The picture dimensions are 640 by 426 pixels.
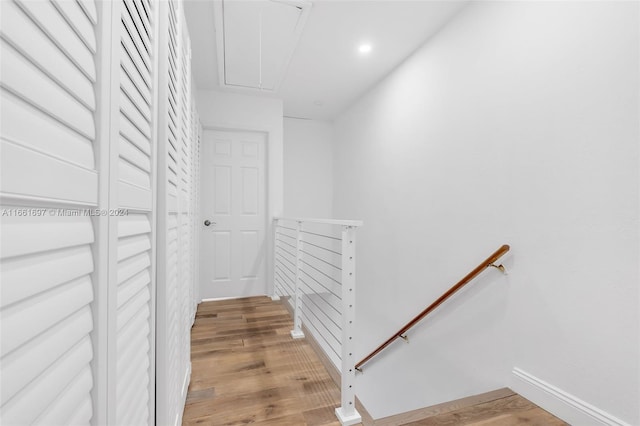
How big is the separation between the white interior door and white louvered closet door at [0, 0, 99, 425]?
3.16 metres

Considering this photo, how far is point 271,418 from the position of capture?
1501 mm

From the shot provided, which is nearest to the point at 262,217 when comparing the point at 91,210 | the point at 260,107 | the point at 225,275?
the point at 225,275

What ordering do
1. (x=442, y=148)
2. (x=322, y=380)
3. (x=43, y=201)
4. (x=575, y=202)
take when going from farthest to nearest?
1. (x=442, y=148)
2. (x=322, y=380)
3. (x=575, y=202)
4. (x=43, y=201)

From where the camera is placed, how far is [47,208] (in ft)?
1.23

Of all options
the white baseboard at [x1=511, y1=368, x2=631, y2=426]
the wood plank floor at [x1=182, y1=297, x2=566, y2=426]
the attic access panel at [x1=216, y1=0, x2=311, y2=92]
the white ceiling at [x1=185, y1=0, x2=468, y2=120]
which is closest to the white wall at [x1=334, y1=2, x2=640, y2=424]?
the white baseboard at [x1=511, y1=368, x2=631, y2=426]

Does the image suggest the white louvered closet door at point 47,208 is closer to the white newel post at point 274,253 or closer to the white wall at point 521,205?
the white wall at point 521,205

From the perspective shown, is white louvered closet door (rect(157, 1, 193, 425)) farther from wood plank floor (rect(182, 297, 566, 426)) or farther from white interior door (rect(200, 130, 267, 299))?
white interior door (rect(200, 130, 267, 299))

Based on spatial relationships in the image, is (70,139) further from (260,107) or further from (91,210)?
(260,107)

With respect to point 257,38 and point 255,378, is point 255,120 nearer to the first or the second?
point 257,38

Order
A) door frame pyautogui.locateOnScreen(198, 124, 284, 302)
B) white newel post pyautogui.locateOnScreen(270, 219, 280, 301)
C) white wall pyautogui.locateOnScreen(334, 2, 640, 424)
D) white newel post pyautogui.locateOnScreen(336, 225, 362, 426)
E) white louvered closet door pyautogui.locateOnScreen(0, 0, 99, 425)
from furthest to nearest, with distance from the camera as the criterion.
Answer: door frame pyautogui.locateOnScreen(198, 124, 284, 302), white newel post pyautogui.locateOnScreen(270, 219, 280, 301), white newel post pyautogui.locateOnScreen(336, 225, 362, 426), white wall pyautogui.locateOnScreen(334, 2, 640, 424), white louvered closet door pyautogui.locateOnScreen(0, 0, 99, 425)

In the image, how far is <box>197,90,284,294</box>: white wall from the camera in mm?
3408

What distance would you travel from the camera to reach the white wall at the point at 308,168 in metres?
4.39

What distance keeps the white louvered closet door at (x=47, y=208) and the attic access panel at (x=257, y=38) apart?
1.96m

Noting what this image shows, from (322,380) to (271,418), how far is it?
412 mm
